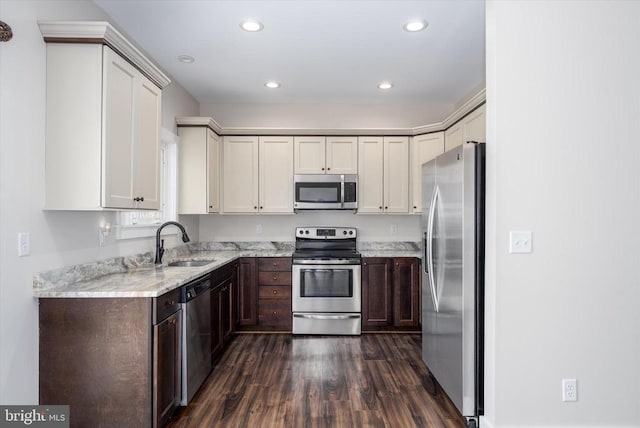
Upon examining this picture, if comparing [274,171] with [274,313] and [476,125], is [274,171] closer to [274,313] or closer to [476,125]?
[274,313]

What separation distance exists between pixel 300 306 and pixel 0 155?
2998mm

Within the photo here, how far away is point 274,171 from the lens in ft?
14.8

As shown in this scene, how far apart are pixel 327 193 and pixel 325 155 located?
0.46m

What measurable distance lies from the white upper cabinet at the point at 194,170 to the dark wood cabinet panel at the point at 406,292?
2226mm

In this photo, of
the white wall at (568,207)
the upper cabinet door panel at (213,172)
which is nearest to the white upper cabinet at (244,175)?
the upper cabinet door panel at (213,172)

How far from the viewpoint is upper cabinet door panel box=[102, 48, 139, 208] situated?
2.10m

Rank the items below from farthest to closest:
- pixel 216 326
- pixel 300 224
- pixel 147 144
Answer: pixel 300 224
pixel 216 326
pixel 147 144

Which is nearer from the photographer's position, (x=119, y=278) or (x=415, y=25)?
(x=119, y=278)

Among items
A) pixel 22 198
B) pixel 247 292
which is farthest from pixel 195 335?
pixel 247 292

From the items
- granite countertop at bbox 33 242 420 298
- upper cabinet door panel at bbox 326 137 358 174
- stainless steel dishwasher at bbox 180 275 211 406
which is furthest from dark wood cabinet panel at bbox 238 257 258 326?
upper cabinet door panel at bbox 326 137 358 174

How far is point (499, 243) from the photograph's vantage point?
2031 millimetres

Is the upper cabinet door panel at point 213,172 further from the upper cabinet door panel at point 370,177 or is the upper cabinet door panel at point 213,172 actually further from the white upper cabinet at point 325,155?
the upper cabinet door panel at point 370,177

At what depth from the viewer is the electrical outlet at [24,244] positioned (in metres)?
1.91

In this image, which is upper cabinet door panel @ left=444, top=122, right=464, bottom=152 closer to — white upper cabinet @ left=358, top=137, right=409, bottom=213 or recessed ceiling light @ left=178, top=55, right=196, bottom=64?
white upper cabinet @ left=358, top=137, right=409, bottom=213
